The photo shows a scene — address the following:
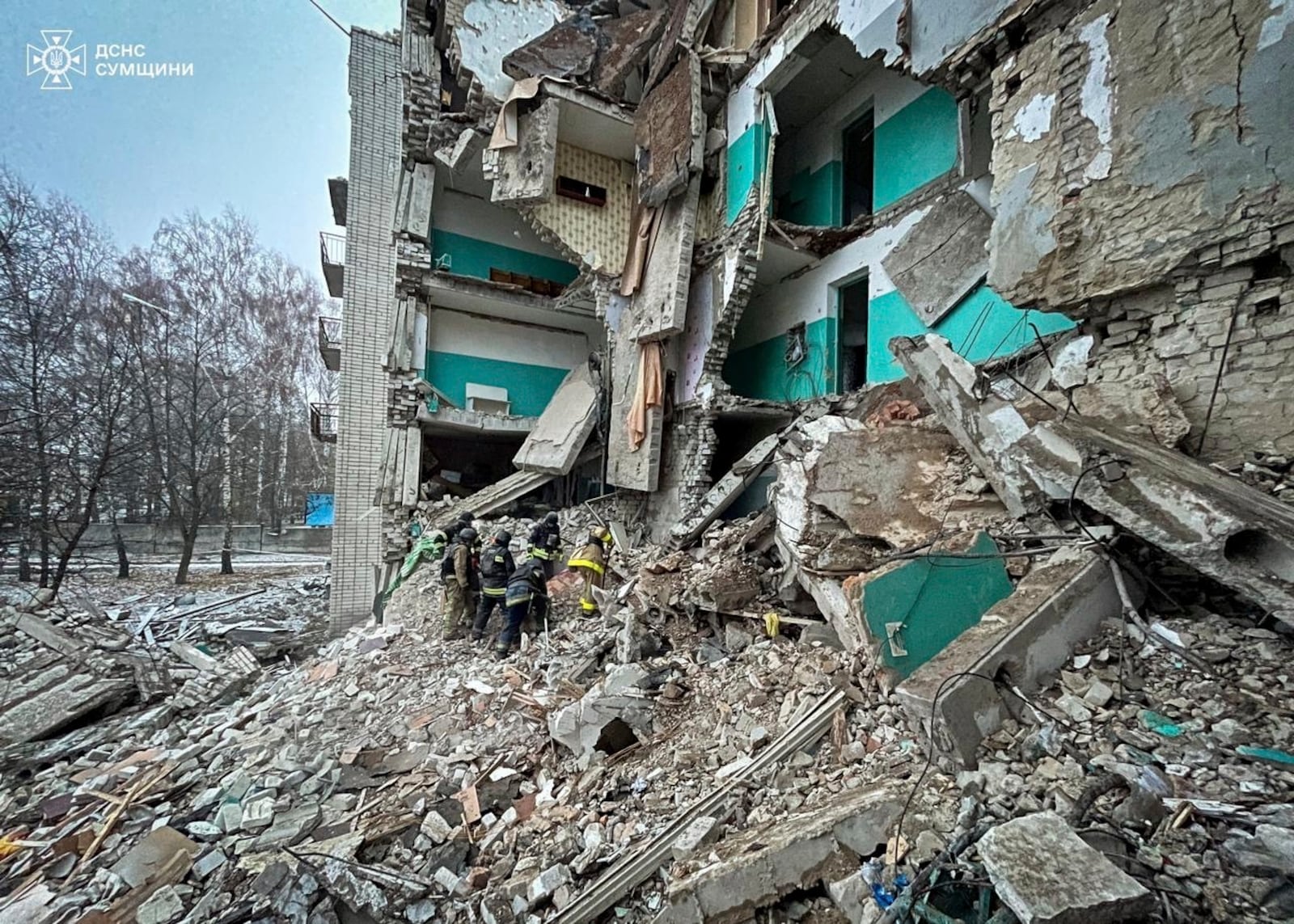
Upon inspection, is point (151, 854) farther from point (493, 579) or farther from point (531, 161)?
point (531, 161)

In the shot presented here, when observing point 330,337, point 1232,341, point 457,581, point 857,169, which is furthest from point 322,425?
point 1232,341

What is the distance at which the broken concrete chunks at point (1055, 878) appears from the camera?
4.25 ft

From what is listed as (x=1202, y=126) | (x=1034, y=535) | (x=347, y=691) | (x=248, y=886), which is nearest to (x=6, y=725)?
(x=347, y=691)

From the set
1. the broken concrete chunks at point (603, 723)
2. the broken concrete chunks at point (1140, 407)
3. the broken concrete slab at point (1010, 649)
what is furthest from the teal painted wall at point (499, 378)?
the broken concrete slab at point (1010, 649)

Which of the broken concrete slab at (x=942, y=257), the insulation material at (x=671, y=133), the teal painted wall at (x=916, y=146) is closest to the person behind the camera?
the broken concrete slab at (x=942, y=257)

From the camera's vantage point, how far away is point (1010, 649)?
2.30 meters

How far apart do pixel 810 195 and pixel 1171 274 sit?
6.48 m

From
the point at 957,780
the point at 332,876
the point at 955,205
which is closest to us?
the point at 957,780

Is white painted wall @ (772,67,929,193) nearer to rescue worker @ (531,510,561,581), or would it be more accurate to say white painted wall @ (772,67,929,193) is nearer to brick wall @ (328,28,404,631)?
rescue worker @ (531,510,561,581)

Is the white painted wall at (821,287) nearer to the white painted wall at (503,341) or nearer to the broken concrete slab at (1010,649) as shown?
the white painted wall at (503,341)

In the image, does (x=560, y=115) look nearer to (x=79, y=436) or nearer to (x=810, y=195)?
(x=810, y=195)

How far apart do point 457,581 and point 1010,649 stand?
5.93 metres

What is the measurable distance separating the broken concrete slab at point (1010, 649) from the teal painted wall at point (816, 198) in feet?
24.5

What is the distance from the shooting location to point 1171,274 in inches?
132
